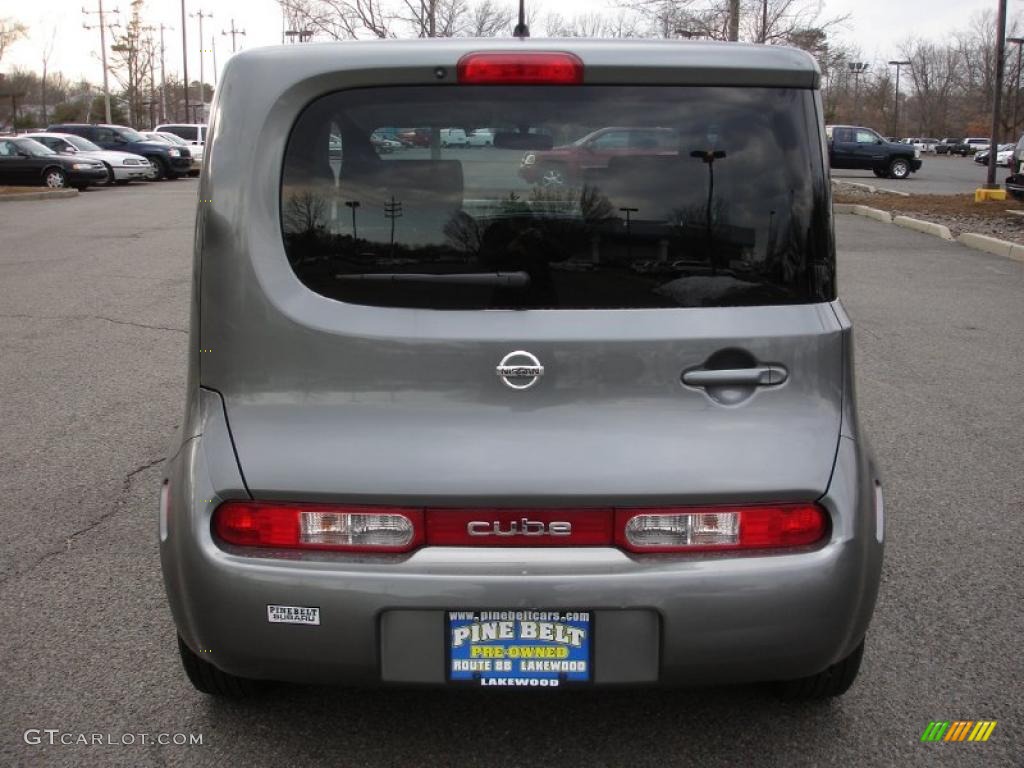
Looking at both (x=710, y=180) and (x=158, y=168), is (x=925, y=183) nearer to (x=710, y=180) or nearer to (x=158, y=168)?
(x=158, y=168)

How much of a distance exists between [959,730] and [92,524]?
3.44 meters

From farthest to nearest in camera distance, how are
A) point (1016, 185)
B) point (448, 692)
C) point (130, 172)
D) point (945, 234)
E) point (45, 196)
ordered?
point (130, 172) → point (45, 196) → point (1016, 185) → point (945, 234) → point (448, 692)

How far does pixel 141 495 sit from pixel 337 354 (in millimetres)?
2733

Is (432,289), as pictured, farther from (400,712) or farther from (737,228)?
(400,712)

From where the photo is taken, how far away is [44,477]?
495 cm

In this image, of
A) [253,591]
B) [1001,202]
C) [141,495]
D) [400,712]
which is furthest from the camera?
[1001,202]

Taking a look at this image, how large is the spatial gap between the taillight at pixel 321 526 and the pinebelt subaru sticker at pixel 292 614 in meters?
0.14

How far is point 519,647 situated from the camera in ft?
7.68

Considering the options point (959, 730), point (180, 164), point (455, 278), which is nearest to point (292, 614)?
point (455, 278)

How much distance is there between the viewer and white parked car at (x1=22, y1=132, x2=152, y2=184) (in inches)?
1147

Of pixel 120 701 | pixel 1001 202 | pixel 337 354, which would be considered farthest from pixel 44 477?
pixel 1001 202

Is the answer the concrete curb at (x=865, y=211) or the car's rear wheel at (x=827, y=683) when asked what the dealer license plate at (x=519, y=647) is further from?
the concrete curb at (x=865, y=211)

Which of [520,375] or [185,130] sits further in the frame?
[185,130]

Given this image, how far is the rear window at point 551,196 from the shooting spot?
2.35 metres
